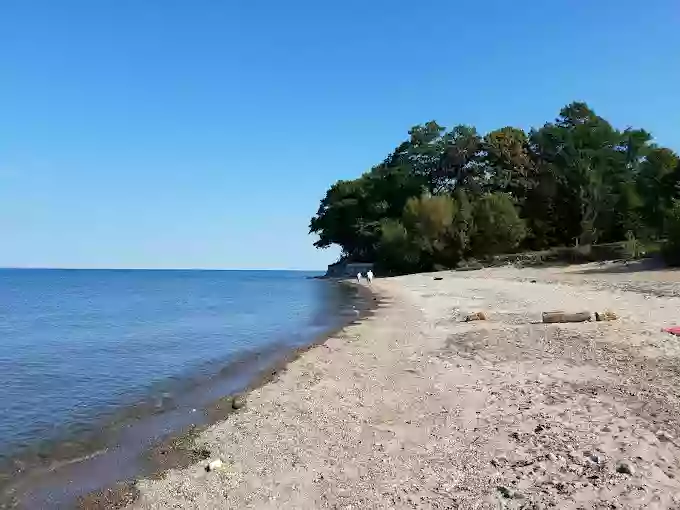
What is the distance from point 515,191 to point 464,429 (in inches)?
2584

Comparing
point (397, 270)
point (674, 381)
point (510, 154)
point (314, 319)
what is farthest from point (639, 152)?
point (674, 381)

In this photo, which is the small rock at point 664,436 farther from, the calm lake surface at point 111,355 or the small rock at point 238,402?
the calm lake surface at point 111,355

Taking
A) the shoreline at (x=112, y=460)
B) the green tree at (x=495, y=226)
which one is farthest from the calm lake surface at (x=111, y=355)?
the green tree at (x=495, y=226)

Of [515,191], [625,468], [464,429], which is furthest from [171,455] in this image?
[515,191]

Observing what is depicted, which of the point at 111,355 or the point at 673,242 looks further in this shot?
the point at 673,242

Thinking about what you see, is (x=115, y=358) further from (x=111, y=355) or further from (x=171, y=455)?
(x=171, y=455)

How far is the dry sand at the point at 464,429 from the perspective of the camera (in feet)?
17.8

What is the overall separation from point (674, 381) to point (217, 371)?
34.2 ft

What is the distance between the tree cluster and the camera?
58031 millimetres

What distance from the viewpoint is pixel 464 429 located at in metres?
7.41

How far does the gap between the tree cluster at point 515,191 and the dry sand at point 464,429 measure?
40957mm

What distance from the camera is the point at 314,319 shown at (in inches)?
1057

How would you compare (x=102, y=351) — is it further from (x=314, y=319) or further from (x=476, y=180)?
(x=476, y=180)

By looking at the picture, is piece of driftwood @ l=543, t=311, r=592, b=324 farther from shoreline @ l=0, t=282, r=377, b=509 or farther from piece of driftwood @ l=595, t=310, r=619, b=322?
shoreline @ l=0, t=282, r=377, b=509
